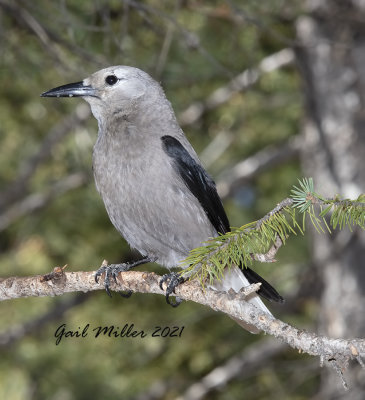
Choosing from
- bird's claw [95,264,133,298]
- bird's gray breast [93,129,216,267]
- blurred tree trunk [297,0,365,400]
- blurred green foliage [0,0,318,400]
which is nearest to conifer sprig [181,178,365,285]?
bird's claw [95,264,133,298]

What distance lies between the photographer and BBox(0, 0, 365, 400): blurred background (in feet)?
16.1

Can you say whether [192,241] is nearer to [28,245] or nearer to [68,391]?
[68,391]

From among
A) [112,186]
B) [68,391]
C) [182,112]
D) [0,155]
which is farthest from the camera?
[0,155]

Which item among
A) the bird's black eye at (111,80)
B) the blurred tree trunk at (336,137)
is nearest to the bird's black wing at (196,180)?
the bird's black eye at (111,80)

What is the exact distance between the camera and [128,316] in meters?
5.99

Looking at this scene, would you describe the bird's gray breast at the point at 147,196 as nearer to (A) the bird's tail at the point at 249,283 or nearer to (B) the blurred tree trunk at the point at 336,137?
(A) the bird's tail at the point at 249,283

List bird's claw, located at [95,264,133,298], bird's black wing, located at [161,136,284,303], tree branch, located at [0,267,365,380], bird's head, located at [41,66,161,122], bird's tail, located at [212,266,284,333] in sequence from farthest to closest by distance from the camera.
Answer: bird's head, located at [41,66,161,122]
bird's black wing, located at [161,136,284,303]
bird's tail, located at [212,266,284,333]
bird's claw, located at [95,264,133,298]
tree branch, located at [0,267,365,380]

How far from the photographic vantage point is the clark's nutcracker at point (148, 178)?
3697 mm

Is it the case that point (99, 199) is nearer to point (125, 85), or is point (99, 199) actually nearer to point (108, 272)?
point (125, 85)

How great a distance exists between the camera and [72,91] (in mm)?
4125

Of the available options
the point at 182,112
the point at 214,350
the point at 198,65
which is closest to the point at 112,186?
the point at 198,65

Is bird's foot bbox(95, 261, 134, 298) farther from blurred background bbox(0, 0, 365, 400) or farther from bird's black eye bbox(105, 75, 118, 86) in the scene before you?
blurred background bbox(0, 0, 365, 400)

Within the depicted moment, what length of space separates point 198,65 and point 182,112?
69 centimetres

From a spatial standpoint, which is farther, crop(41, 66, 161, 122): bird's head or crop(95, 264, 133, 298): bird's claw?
crop(41, 66, 161, 122): bird's head
